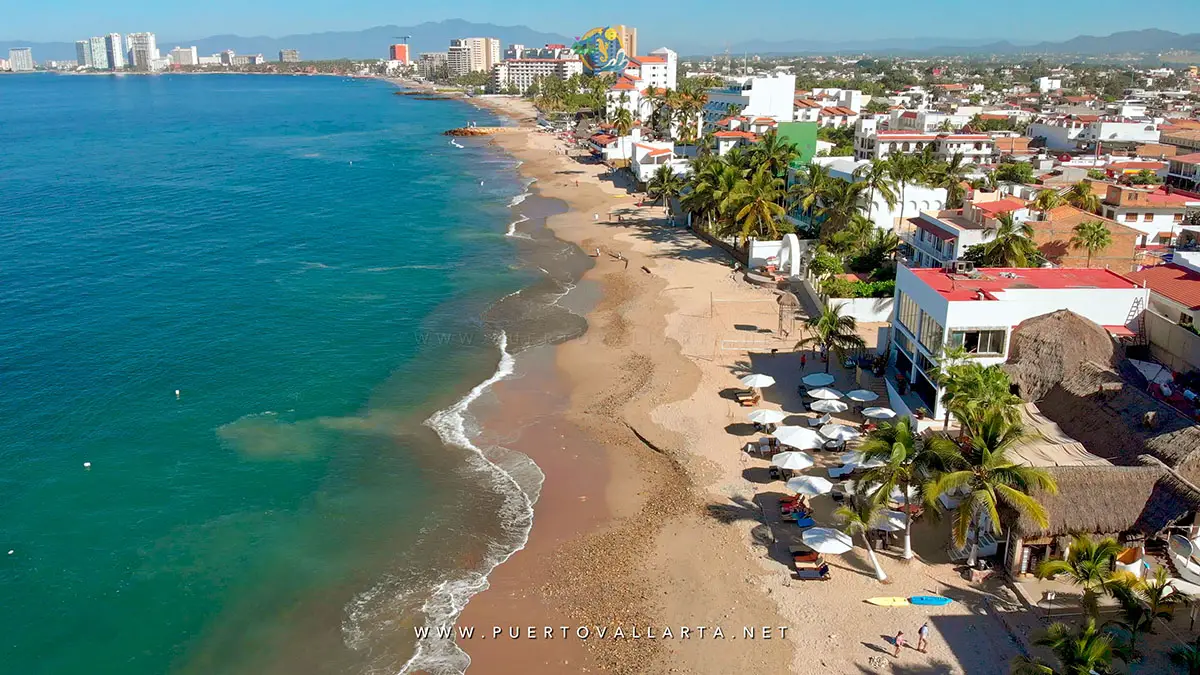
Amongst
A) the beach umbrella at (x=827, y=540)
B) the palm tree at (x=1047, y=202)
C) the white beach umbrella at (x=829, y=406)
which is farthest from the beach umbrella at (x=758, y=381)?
the palm tree at (x=1047, y=202)

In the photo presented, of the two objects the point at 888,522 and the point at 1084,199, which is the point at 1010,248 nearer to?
the point at 1084,199

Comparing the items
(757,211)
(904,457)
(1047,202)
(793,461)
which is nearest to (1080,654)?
(904,457)

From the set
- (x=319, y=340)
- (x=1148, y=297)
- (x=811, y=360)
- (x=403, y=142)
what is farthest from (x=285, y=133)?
(x=1148, y=297)

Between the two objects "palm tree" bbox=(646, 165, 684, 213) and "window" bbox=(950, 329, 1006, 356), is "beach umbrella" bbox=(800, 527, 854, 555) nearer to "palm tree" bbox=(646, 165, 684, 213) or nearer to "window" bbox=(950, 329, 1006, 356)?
"window" bbox=(950, 329, 1006, 356)

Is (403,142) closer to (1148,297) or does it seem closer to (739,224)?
(739,224)

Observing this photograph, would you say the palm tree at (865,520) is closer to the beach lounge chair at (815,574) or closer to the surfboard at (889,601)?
the surfboard at (889,601)
